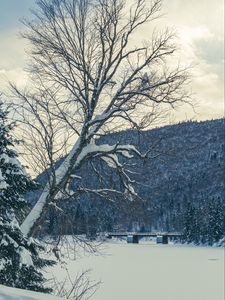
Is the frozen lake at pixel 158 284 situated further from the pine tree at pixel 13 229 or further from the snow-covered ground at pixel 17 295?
the snow-covered ground at pixel 17 295

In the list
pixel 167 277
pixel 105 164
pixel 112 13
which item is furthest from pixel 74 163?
pixel 167 277

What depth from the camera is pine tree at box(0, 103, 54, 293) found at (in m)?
7.73

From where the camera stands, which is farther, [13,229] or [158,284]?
[158,284]

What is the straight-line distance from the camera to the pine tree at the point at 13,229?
7.73 m

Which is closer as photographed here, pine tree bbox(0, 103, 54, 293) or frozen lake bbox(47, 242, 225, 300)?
pine tree bbox(0, 103, 54, 293)

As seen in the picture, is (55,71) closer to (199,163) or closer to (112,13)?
(112,13)

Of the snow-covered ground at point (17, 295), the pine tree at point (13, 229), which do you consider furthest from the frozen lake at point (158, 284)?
the snow-covered ground at point (17, 295)

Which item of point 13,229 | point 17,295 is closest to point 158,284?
point 13,229

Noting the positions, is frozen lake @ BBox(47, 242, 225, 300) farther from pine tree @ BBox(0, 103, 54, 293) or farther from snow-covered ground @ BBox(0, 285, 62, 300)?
snow-covered ground @ BBox(0, 285, 62, 300)

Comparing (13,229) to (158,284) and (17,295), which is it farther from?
(158,284)

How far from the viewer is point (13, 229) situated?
7.83 metres

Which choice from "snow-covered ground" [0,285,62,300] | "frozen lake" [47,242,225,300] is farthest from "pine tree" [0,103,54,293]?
"frozen lake" [47,242,225,300]

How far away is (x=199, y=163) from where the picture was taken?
580ft

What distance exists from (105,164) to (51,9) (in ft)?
10.8
